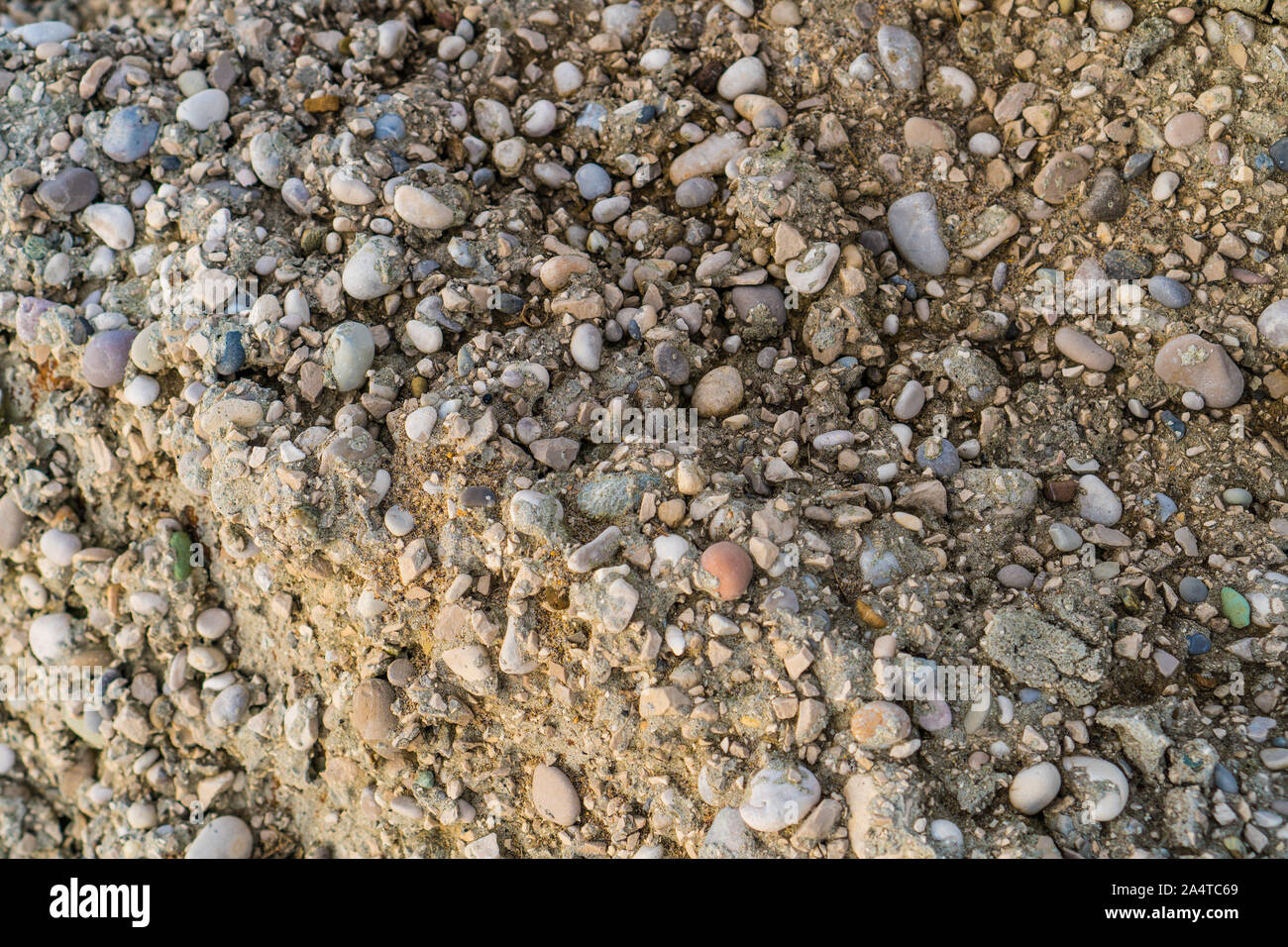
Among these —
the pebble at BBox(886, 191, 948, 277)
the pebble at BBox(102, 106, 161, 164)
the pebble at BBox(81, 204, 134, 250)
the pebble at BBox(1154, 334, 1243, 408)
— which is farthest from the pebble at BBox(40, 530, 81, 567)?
the pebble at BBox(1154, 334, 1243, 408)

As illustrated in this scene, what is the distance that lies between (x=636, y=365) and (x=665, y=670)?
775mm

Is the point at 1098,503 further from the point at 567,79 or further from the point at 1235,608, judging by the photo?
the point at 567,79

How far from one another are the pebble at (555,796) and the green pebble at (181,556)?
3.78 feet

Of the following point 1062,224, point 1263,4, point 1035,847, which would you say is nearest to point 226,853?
point 1035,847

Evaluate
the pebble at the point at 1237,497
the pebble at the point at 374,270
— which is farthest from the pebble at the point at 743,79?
the pebble at the point at 1237,497

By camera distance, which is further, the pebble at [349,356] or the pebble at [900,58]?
the pebble at [900,58]

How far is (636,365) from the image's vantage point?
7.53 ft

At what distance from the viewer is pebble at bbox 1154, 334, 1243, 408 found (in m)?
2.21

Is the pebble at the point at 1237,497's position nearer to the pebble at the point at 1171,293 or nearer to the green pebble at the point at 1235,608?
the green pebble at the point at 1235,608

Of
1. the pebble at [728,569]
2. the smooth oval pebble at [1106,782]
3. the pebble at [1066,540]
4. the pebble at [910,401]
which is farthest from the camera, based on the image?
the pebble at [910,401]

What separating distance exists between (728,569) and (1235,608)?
1.15 metres

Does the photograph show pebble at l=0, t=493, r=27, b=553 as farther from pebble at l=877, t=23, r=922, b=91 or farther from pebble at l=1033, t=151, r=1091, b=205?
pebble at l=1033, t=151, r=1091, b=205

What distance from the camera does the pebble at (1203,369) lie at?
221 cm

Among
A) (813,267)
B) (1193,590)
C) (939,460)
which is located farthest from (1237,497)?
(813,267)
